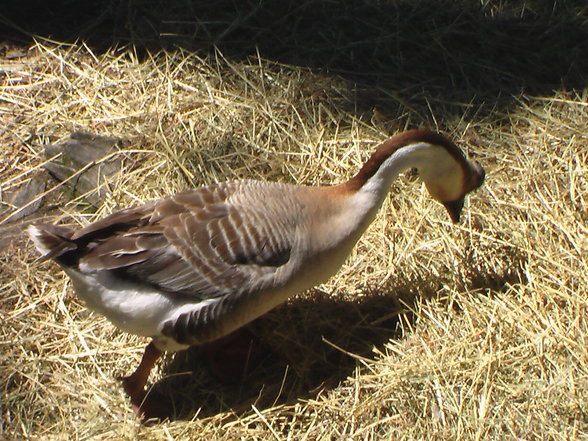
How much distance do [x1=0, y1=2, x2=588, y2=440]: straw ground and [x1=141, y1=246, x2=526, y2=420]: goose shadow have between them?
0.03ft

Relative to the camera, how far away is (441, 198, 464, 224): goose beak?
12.2ft

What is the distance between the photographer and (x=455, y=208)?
3740mm

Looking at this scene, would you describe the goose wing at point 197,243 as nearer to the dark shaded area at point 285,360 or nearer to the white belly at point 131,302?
the white belly at point 131,302

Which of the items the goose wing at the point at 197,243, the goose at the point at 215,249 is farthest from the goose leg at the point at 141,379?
the goose wing at the point at 197,243

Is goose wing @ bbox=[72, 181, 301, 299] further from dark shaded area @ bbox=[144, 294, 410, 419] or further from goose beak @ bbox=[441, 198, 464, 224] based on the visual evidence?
goose beak @ bbox=[441, 198, 464, 224]

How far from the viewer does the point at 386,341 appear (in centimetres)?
366

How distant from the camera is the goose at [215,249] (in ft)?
10.6

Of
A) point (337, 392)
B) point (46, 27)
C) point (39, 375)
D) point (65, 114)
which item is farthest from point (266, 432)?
point (46, 27)

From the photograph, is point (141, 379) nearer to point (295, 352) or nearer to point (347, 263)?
point (295, 352)

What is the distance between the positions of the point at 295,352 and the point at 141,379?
2.39 feet

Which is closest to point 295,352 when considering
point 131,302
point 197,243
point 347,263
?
point 347,263

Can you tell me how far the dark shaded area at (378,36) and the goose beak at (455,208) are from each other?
1.25 meters

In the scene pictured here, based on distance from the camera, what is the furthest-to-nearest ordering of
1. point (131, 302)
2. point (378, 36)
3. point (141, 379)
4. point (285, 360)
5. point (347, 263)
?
point (378, 36), point (347, 263), point (285, 360), point (141, 379), point (131, 302)

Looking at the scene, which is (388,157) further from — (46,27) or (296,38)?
(46,27)
